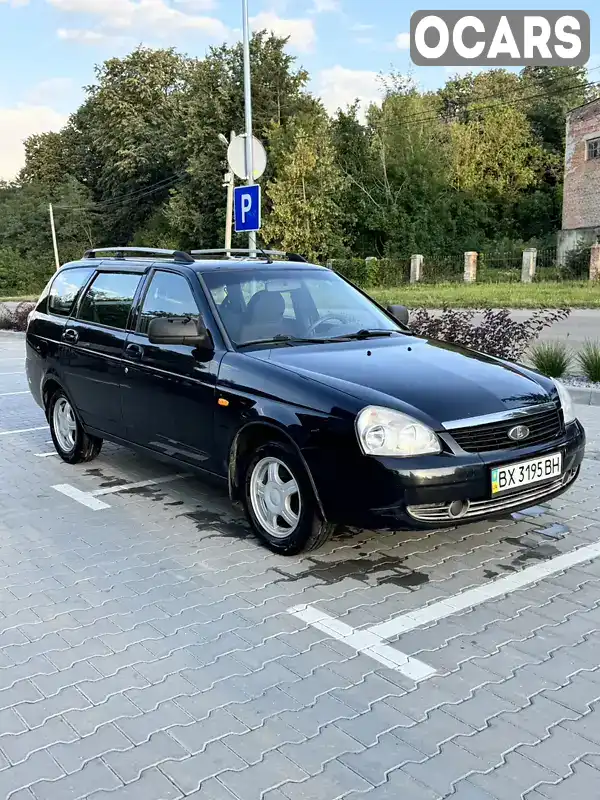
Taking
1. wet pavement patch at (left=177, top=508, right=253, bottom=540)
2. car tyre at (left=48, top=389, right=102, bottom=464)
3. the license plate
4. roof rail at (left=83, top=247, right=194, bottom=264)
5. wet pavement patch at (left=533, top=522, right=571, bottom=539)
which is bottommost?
wet pavement patch at (left=177, top=508, right=253, bottom=540)

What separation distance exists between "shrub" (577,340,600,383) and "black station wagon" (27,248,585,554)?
457 cm

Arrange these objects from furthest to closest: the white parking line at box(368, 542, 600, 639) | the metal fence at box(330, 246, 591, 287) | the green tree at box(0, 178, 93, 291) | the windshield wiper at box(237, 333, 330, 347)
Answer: the green tree at box(0, 178, 93, 291) → the metal fence at box(330, 246, 591, 287) → the windshield wiper at box(237, 333, 330, 347) → the white parking line at box(368, 542, 600, 639)

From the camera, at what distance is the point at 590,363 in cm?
966

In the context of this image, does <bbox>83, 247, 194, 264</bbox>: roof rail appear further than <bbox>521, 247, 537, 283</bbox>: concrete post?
No

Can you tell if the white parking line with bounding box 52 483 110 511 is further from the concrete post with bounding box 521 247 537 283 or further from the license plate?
the concrete post with bounding box 521 247 537 283

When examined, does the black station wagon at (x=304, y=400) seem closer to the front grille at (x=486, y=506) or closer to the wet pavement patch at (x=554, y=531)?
the front grille at (x=486, y=506)

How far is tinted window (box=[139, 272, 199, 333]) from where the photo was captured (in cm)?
520

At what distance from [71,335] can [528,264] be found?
32.1m

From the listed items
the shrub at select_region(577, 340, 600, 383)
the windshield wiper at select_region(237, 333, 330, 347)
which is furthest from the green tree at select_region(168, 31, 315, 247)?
the windshield wiper at select_region(237, 333, 330, 347)

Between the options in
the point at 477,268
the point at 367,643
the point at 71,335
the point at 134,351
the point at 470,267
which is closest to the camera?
the point at 367,643

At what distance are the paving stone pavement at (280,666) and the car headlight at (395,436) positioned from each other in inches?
29.9

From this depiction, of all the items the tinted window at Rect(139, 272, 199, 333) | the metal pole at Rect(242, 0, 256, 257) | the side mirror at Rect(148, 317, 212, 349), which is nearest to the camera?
the side mirror at Rect(148, 317, 212, 349)

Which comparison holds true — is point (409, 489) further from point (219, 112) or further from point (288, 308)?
point (219, 112)

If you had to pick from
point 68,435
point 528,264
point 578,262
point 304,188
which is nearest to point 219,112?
point 304,188
